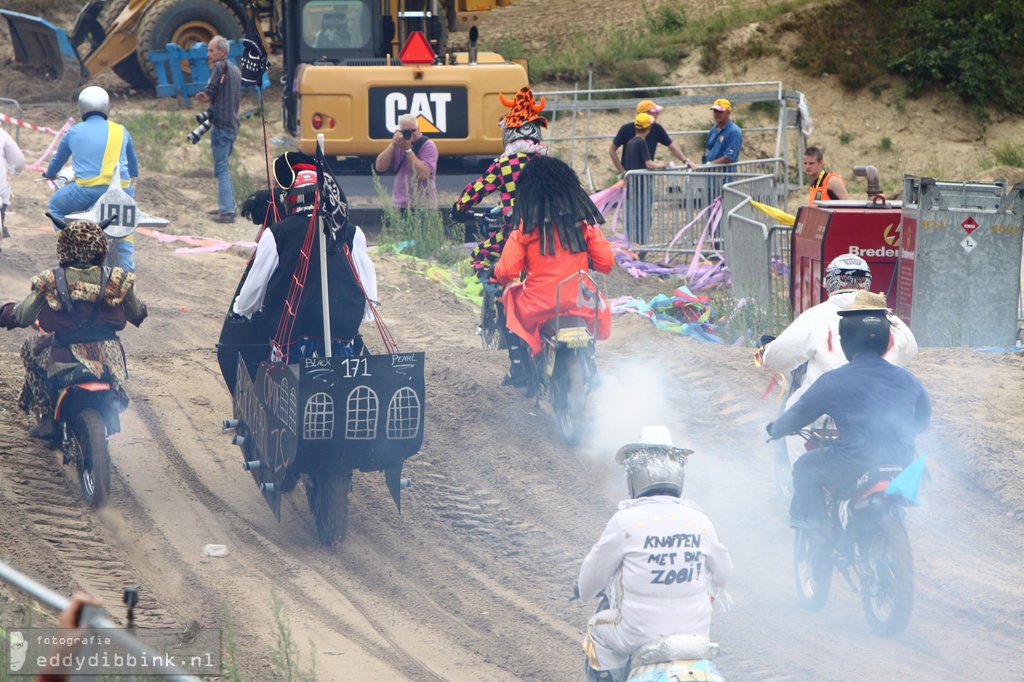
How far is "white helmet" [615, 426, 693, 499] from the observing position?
432 cm

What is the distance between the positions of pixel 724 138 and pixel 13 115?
1226 centimetres

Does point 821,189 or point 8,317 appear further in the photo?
point 821,189

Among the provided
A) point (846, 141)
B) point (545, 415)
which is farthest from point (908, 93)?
point (545, 415)

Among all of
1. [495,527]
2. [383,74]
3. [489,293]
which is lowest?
[495,527]

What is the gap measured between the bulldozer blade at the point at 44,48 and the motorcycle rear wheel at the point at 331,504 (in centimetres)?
1690

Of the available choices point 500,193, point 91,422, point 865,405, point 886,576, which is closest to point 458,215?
point 500,193

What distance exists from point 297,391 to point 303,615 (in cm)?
113

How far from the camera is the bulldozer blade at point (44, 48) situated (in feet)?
70.2

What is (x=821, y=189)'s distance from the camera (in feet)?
40.4

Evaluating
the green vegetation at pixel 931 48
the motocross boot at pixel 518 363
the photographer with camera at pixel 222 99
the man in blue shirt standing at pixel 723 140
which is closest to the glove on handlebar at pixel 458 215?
the motocross boot at pixel 518 363

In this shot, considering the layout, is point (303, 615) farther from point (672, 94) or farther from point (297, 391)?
point (672, 94)

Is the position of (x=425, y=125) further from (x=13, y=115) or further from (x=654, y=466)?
(x=654, y=466)

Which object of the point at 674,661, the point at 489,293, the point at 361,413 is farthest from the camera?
the point at 489,293

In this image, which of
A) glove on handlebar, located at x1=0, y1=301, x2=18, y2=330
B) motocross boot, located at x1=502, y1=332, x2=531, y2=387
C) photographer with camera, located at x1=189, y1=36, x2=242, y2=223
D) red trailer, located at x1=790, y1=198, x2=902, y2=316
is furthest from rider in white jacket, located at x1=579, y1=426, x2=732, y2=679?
photographer with camera, located at x1=189, y1=36, x2=242, y2=223
